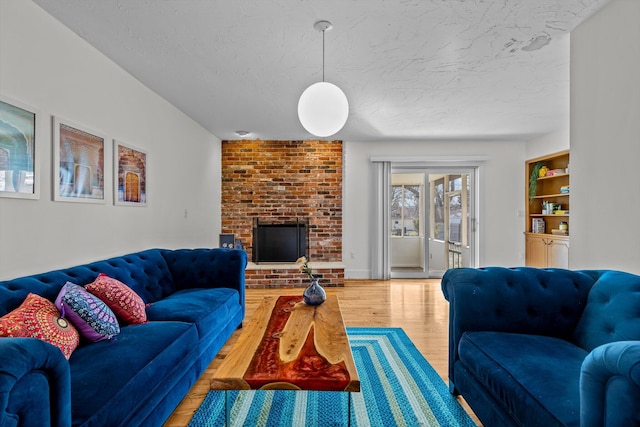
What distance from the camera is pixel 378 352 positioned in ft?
9.14

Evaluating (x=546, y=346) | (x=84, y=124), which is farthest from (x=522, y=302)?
(x=84, y=124)

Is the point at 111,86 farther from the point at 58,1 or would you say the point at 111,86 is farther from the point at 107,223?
the point at 107,223

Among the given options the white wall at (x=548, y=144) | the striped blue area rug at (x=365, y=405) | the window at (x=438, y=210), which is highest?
the white wall at (x=548, y=144)

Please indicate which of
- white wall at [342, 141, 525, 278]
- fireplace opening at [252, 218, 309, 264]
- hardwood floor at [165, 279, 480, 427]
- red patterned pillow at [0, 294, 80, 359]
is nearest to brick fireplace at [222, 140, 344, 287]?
fireplace opening at [252, 218, 309, 264]

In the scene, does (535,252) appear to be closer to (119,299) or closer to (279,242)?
(279,242)

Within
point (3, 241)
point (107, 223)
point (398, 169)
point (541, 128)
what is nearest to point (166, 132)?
point (107, 223)

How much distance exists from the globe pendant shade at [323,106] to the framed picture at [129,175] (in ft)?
5.94

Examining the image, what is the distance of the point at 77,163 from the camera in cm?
247

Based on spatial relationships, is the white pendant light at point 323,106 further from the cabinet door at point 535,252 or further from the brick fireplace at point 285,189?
the cabinet door at point 535,252

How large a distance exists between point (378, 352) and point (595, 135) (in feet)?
7.13

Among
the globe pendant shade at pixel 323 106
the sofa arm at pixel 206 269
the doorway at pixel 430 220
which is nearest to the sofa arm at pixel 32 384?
the globe pendant shade at pixel 323 106

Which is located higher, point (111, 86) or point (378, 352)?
point (111, 86)

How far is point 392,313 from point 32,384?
11.3ft

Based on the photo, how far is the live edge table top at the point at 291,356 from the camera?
1393 mm
